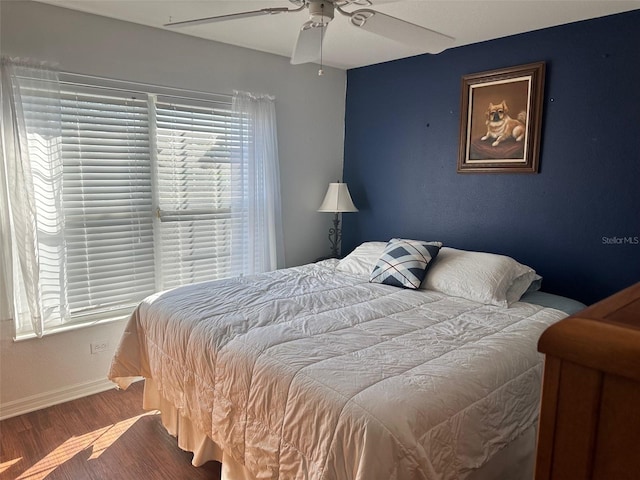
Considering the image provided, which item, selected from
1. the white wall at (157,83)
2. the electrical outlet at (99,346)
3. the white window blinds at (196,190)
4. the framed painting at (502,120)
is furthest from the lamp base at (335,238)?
the electrical outlet at (99,346)

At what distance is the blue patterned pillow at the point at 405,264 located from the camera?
112 inches

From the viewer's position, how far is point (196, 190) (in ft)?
11.0

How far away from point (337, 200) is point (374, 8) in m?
1.67

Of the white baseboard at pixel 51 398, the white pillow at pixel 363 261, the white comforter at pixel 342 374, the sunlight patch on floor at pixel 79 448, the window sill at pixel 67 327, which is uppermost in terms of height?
the white pillow at pixel 363 261

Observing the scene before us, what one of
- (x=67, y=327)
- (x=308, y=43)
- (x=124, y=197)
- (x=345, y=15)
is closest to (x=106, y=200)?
(x=124, y=197)

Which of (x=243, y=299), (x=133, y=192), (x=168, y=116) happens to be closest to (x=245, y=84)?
(x=168, y=116)

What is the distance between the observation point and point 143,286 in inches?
124

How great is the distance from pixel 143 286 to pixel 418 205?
2230 millimetres

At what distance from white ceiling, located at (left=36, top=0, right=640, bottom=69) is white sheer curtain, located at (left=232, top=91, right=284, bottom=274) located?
497 millimetres

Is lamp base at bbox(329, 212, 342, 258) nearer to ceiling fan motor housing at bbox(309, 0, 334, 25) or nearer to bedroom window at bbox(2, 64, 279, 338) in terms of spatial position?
bedroom window at bbox(2, 64, 279, 338)

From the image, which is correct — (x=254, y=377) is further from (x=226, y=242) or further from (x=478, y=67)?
(x=478, y=67)

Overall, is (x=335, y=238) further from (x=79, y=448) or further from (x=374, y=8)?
(x=79, y=448)

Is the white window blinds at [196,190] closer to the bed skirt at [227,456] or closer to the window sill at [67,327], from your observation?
the window sill at [67,327]

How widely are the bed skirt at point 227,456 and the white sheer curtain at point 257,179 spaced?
1318mm
